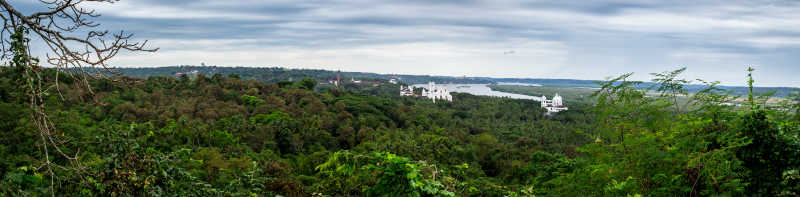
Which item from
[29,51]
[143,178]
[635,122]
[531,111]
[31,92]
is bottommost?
[531,111]

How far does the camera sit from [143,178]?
3.87m

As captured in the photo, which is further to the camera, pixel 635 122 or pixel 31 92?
pixel 635 122

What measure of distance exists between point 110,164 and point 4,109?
60.9ft

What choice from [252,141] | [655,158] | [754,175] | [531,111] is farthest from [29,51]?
[531,111]

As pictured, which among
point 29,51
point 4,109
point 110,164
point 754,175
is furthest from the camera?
point 4,109

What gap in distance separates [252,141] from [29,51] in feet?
75.3

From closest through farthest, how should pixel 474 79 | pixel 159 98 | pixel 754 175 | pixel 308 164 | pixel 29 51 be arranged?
pixel 29 51, pixel 754 175, pixel 308 164, pixel 159 98, pixel 474 79

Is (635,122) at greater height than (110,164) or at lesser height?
greater

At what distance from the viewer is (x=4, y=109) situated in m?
17.0

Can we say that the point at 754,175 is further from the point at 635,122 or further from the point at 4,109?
the point at 4,109

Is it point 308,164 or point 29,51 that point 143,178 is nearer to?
point 29,51

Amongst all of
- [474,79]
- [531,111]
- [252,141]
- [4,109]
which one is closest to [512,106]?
[531,111]

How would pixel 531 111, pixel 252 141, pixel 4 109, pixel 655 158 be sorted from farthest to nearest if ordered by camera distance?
pixel 531 111 < pixel 252 141 < pixel 4 109 < pixel 655 158

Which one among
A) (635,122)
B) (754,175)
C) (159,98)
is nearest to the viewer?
(754,175)
